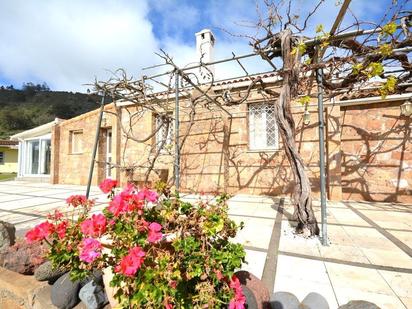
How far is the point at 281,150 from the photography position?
264 inches

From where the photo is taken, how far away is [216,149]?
24.7 ft

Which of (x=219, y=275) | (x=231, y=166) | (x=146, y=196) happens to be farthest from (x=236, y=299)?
(x=231, y=166)

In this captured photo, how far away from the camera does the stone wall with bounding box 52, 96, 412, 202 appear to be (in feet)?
19.9

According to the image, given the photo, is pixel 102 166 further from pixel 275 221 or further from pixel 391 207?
pixel 391 207

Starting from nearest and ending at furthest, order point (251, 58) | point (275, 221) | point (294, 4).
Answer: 1. point (294, 4)
2. point (251, 58)
3. point (275, 221)

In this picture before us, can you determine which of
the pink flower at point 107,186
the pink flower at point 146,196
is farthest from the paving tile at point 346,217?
the pink flower at point 107,186

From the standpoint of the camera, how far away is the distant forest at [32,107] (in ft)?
95.3

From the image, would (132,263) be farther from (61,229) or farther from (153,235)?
(61,229)

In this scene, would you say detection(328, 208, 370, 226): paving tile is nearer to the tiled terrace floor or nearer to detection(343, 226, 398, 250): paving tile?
the tiled terrace floor

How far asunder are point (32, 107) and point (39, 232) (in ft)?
133

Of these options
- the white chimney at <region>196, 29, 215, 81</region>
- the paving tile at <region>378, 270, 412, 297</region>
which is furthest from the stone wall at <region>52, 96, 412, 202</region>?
Result: the paving tile at <region>378, 270, 412, 297</region>

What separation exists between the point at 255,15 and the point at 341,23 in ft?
4.03

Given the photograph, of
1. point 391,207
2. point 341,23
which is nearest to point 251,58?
point 341,23

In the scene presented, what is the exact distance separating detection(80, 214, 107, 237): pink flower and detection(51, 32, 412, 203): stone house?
11.6 ft
